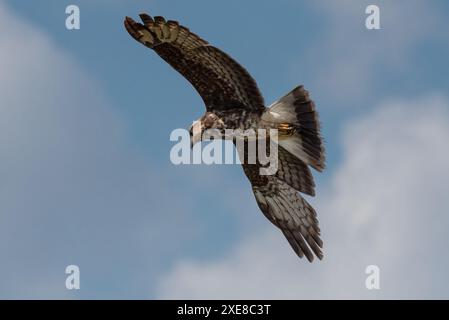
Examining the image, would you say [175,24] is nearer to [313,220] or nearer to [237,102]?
[237,102]

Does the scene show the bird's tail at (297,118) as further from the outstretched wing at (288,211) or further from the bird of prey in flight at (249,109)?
the outstretched wing at (288,211)

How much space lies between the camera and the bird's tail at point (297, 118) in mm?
14125

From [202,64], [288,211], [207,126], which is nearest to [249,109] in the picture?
[207,126]

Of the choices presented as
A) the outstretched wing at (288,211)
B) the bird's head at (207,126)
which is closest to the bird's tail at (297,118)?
the bird's head at (207,126)

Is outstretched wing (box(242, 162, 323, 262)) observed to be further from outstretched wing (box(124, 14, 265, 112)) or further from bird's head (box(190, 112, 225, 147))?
outstretched wing (box(124, 14, 265, 112))

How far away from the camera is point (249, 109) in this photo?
14102mm

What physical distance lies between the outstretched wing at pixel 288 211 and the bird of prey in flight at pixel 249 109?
2cm

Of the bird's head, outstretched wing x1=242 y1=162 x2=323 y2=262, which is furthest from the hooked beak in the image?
outstretched wing x1=242 y1=162 x2=323 y2=262

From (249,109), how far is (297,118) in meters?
0.71

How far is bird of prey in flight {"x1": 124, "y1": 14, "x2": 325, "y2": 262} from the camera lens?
531 inches

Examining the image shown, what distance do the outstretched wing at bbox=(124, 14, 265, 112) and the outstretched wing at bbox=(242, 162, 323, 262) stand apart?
1830 millimetres

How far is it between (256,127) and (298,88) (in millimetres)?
829
